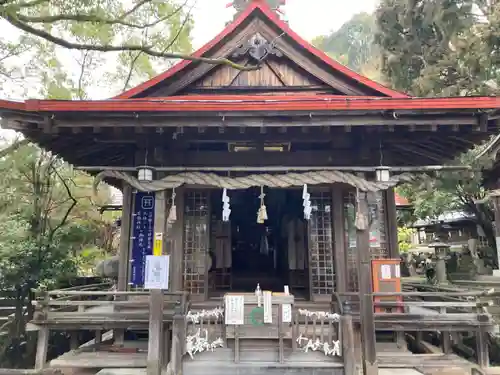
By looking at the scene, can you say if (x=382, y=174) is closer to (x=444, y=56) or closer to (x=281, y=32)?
(x=281, y=32)

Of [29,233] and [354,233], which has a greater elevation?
[29,233]

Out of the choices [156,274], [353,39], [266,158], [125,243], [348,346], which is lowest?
[348,346]

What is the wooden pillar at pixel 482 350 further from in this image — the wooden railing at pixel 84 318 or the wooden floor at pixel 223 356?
the wooden railing at pixel 84 318

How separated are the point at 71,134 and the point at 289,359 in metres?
5.64

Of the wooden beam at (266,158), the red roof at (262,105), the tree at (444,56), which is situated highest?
the tree at (444,56)

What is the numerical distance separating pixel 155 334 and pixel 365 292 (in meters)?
3.75

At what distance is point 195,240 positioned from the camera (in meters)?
8.60

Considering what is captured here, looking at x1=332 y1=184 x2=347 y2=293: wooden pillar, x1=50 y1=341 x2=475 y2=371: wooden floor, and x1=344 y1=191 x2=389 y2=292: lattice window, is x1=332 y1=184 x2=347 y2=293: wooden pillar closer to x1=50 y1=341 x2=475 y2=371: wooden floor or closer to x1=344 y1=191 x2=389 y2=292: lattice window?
x1=344 y1=191 x2=389 y2=292: lattice window

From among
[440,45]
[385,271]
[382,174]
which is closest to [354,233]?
[385,271]

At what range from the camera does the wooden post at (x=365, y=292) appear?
660 centimetres

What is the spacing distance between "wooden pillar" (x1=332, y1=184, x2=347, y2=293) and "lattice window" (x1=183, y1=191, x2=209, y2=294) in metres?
2.85

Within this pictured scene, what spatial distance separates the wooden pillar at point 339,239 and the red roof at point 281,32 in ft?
8.11

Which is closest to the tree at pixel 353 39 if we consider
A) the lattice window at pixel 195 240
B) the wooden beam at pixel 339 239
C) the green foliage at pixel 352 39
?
the green foliage at pixel 352 39

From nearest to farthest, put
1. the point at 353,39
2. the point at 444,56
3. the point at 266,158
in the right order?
1. the point at 266,158
2. the point at 444,56
3. the point at 353,39
